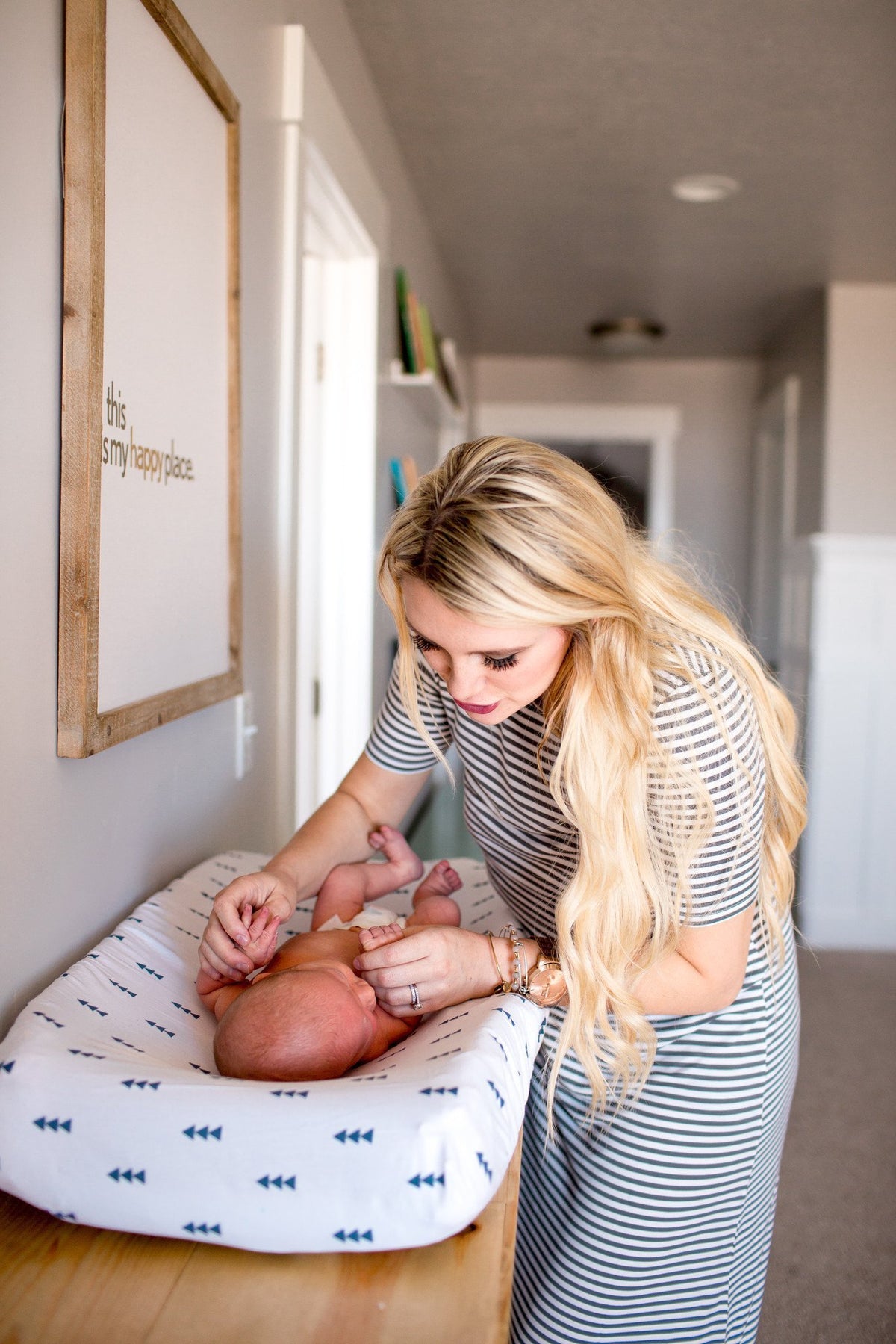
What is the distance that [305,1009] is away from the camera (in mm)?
992

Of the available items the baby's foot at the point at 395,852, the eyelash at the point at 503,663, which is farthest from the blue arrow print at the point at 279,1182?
the baby's foot at the point at 395,852

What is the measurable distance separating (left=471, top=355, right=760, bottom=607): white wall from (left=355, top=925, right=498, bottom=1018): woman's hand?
5.08 m

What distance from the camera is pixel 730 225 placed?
3.51 m

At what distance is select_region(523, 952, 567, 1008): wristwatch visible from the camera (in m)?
1.04

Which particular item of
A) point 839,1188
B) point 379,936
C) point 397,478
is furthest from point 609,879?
point 397,478

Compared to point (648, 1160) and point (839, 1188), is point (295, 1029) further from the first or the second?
point (839, 1188)

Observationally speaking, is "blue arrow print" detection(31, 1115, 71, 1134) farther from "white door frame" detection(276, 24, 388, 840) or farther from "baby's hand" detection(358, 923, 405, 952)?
Answer: "white door frame" detection(276, 24, 388, 840)

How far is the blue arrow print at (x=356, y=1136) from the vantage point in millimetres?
723

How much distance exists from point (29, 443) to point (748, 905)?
86 cm

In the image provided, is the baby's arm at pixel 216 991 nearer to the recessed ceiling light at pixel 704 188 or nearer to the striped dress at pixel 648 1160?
the striped dress at pixel 648 1160

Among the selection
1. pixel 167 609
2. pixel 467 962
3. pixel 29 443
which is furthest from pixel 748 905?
pixel 29 443

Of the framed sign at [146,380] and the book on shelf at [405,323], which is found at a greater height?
the book on shelf at [405,323]

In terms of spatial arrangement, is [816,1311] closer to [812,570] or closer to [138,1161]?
[138,1161]

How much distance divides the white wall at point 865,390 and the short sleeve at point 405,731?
10.9 feet
